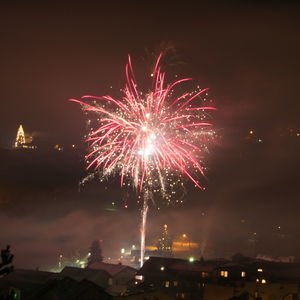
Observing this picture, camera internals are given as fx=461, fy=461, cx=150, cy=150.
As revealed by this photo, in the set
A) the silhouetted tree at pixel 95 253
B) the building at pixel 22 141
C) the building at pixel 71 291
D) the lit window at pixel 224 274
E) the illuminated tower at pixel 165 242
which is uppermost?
the building at pixel 22 141

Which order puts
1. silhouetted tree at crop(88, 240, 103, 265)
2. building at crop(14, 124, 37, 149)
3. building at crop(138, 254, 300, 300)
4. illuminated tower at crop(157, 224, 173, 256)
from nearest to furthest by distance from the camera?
1. building at crop(138, 254, 300, 300)
2. silhouetted tree at crop(88, 240, 103, 265)
3. illuminated tower at crop(157, 224, 173, 256)
4. building at crop(14, 124, 37, 149)

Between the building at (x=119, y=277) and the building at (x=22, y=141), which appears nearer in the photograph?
the building at (x=119, y=277)

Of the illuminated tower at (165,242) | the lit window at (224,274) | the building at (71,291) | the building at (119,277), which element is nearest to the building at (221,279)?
the lit window at (224,274)

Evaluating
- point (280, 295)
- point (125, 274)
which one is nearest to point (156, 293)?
point (280, 295)

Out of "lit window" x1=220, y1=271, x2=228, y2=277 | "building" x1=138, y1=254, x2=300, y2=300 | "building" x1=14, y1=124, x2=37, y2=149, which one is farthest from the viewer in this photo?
"building" x1=14, y1=124, x2=37, y2=149

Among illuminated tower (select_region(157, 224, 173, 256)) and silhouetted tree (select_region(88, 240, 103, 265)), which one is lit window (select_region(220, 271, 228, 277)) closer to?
silhouetted tree (select_region(88, 240, 103, 265))

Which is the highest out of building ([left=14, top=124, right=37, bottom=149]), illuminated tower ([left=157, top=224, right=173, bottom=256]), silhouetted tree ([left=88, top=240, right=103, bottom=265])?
building ([left=14, top=124, right=37, bottom=149])

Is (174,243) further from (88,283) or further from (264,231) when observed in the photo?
(88,283)

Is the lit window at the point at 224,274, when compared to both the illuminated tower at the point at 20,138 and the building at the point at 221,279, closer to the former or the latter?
the building at the point at 221,279

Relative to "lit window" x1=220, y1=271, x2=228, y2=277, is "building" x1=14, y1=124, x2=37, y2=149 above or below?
above

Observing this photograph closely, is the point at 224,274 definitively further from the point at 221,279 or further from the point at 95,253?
the point at 95,253

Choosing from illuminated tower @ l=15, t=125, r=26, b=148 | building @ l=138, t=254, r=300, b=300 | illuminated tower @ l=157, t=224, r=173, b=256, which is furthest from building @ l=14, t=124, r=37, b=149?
building @ l=138, t=254, r=300, b=300
